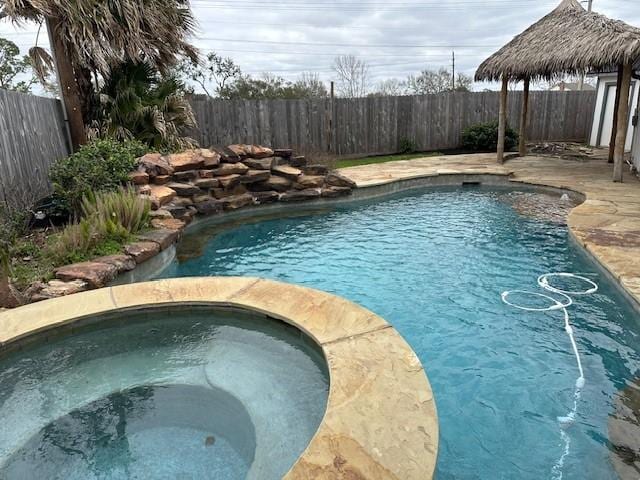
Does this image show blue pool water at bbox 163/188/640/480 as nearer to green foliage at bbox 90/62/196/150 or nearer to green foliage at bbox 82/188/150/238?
green foliage at bbox 82/188/150/238

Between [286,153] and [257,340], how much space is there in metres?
6.17

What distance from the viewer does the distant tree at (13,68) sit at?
16.4 metres

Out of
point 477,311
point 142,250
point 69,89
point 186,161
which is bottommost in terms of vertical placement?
point 477,311

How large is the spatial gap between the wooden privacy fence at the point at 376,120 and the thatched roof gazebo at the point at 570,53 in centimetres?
266

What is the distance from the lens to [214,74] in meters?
20.4

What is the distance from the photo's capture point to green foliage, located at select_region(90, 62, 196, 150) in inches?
337

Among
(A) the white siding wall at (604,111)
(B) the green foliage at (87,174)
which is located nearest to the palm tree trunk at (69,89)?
(B) the green foliage at (87,174)

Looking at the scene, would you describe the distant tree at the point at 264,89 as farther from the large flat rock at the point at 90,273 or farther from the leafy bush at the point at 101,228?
the large flat rock at the point at 90,273

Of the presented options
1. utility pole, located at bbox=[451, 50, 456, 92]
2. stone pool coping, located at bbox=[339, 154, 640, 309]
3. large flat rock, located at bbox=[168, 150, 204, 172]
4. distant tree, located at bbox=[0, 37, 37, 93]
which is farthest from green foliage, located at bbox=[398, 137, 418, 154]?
utility pole, located at bbox=[451, 50, 456, 92]

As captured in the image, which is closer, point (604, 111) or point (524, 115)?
point (524, 115)

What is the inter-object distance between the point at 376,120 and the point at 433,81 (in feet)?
63.3

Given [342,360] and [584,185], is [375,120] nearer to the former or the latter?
[584,185]

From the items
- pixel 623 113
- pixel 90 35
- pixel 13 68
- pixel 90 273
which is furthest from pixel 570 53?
pixel 13 68

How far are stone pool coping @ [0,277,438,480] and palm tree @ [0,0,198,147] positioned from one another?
583 cm
